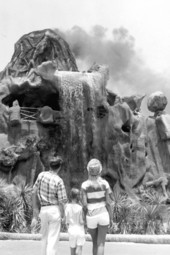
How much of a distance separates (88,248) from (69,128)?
7.13 m

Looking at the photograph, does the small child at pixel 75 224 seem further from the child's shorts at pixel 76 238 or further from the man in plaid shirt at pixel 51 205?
the man in plaid shirt at pixel 51 205

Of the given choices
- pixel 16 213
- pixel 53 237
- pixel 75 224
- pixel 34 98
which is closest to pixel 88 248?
pixel 75 224

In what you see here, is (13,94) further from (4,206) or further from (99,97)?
(4,206)

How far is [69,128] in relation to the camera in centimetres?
1470

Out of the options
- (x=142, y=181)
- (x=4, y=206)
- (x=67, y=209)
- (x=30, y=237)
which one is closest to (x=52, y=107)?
(x=142, y=181)

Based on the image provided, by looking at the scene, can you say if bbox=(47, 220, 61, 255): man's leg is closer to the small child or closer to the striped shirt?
the small child

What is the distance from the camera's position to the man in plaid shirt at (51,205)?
229 inches

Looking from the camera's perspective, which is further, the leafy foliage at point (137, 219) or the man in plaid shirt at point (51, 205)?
the leafy foliage at point (137, 219)

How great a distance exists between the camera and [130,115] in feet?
51.9

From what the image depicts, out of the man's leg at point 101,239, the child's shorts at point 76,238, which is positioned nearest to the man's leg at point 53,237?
the child's shorts at point 76,238

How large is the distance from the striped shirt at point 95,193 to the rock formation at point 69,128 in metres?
8.09

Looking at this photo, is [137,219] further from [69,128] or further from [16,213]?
[69,128]

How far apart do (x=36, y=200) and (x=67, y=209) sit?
18.3 inches

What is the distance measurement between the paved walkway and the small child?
149 centimetres
